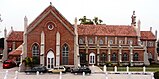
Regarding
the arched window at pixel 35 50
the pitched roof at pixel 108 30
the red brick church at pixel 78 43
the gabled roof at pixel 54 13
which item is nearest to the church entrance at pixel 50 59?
the red brick church at pixel 78 43

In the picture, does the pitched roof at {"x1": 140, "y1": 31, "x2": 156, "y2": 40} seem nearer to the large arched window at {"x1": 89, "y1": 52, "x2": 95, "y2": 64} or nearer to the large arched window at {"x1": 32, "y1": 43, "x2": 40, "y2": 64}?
the large arched window at {"x1": 89, "y1": 52, "x2": 95, "y2": 64}

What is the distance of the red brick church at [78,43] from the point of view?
56.2 m

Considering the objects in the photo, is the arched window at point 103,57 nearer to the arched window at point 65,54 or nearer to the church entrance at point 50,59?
the arched window at point 65,54

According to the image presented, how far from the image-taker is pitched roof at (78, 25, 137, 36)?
225 feet

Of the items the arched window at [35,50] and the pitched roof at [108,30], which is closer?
the arched window at [35,50]

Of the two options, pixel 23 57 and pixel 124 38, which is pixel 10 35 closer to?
pixel 23 57

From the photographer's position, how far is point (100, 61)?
6462 cm

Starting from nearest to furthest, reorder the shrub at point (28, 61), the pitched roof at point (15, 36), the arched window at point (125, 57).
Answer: the shrub at point (28, 61) → the arched window at point (125, 57) → the pitched roof at point (15, 36)

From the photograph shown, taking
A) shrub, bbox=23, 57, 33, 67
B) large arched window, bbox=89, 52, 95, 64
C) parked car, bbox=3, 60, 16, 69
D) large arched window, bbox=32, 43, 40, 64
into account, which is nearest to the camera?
shrub, bbox=23, 57, 33, 67

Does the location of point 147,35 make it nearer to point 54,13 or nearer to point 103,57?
point 103,57

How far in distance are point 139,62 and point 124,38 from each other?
6681mm

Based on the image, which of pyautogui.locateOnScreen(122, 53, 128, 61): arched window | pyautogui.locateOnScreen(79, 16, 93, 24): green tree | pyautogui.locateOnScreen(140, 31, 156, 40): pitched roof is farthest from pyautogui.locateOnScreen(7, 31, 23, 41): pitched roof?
pyautogui.locateOnScreen(140, 31, 156, 40): pitched roof

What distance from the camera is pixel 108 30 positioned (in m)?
69.7

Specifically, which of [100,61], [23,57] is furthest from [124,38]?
[23,57]
